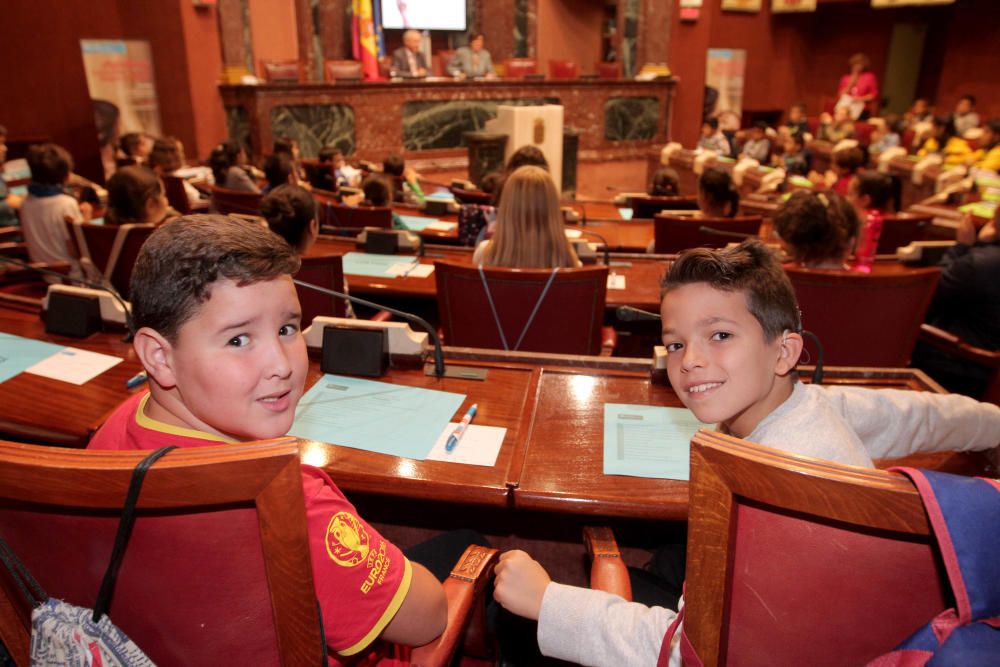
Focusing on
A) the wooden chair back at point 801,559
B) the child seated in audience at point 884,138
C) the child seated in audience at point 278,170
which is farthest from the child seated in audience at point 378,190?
the child seated in audience at point 884,138

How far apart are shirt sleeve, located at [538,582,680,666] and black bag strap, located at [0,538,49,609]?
649 mm

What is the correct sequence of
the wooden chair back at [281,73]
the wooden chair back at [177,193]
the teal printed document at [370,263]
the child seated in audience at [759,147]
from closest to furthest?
the teal printed document at [370,263] → the wooden chair back at [177,193] → the wooden chair back at [281,73] → the child seated in audience at [759,147]

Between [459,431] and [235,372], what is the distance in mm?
611

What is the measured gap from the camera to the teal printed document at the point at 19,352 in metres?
1.74

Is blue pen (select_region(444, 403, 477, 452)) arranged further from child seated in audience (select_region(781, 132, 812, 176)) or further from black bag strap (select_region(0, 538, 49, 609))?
child seated in audience (select_region(781, 132, 812, 176))

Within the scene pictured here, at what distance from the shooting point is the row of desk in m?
1.24

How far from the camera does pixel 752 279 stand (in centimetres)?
112

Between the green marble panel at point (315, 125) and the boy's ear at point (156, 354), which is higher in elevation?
the green marble panel at point (315, 125)

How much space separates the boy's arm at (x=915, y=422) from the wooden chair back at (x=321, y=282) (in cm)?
165

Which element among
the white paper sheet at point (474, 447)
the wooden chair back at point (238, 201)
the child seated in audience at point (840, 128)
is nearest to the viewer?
the white paper sheet at point (474, 447)

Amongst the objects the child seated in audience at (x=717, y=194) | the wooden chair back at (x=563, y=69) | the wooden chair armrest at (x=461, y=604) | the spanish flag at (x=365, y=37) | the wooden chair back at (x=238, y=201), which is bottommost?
the wooden chair armrest at (x=461, y=604)

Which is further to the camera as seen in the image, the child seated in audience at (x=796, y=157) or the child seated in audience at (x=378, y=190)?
the child seated in audience at (x=796, y=157)

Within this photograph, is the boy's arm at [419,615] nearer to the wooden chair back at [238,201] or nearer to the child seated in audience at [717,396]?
the child seated in audience at [717,396]

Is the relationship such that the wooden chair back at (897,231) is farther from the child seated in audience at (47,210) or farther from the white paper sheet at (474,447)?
the child seated in audience at (47,210)
